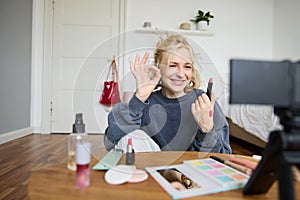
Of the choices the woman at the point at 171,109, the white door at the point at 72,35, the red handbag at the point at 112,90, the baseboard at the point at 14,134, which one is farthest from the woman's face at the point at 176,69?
the white door at the point at 72,35

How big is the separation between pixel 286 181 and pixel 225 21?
10.7ft

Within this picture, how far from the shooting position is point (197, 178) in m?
0.48

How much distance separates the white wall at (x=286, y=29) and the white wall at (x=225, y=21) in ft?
0.30

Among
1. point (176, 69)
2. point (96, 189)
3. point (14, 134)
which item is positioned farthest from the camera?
point (14, 134)

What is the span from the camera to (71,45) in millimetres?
2957

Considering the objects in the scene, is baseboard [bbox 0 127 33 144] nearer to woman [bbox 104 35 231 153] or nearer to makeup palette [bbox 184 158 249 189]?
woman [bbox 104 35 231 153]

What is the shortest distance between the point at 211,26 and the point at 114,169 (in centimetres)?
303

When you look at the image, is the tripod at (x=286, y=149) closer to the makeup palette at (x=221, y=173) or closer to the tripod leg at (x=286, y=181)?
the tripod leg at (x=286, y=181)

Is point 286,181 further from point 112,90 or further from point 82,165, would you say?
point 112,90

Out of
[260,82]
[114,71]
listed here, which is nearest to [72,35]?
[114,71]

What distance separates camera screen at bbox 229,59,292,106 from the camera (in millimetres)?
→ 260

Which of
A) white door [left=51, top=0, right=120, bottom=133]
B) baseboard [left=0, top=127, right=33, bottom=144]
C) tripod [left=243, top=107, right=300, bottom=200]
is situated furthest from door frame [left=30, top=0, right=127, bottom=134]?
tripod [left=243, top=107, right=300, bottom=200]

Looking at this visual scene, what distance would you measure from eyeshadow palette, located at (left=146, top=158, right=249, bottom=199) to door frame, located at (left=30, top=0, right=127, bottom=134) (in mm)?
2688

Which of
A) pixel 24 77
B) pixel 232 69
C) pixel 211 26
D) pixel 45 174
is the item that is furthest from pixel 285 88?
pixel 211 26
